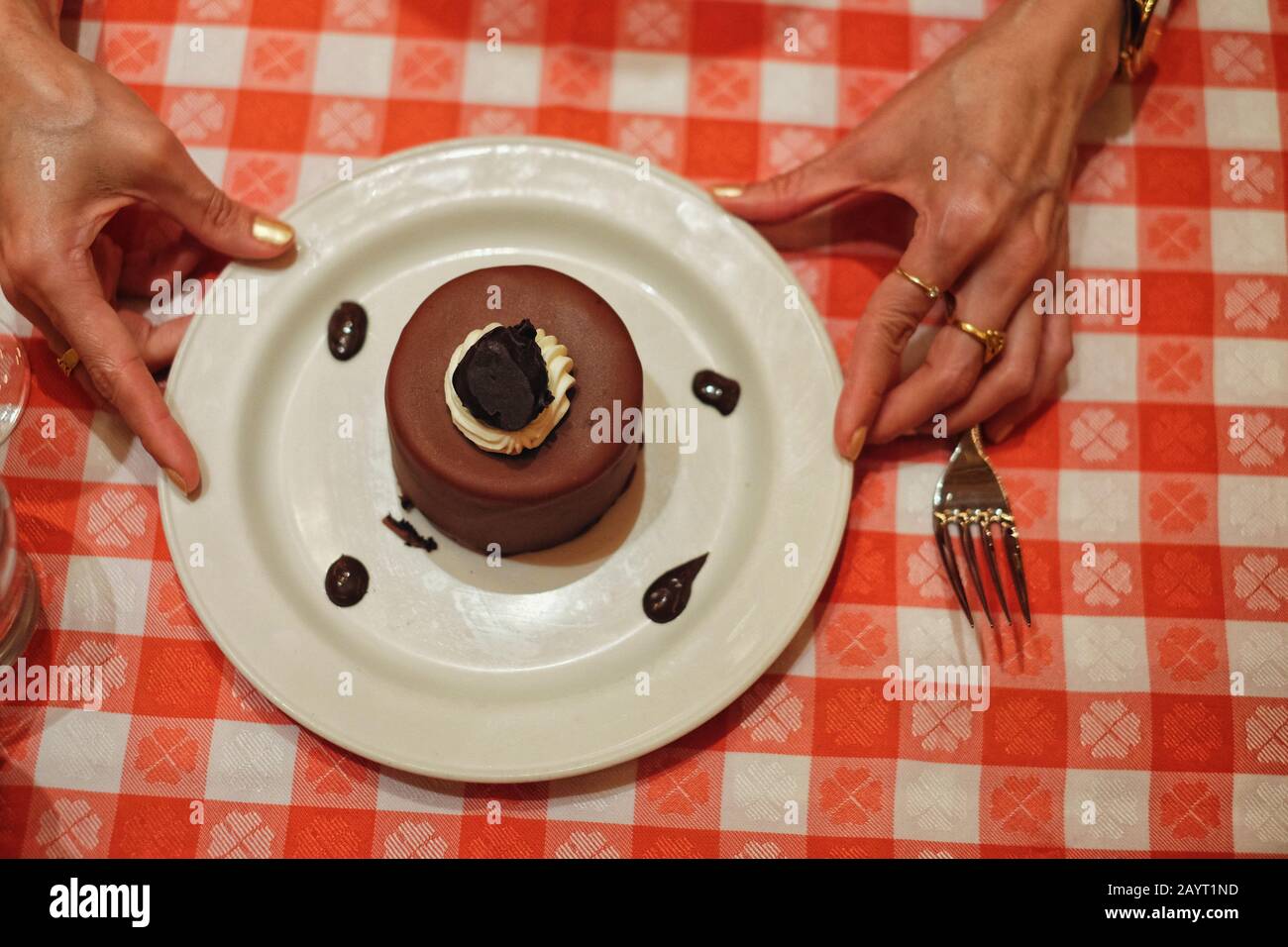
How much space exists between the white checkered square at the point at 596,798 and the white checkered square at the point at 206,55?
6.14 feet

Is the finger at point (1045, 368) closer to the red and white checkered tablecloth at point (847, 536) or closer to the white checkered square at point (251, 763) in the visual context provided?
the red and white checkered tablecloth at point (847, 536)

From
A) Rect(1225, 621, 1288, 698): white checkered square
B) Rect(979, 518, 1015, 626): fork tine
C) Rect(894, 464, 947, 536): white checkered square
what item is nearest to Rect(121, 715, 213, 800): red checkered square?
Rect(894, 464, 947, 536): white checkered square

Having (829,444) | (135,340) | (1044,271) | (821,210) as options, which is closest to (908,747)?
(829,444)

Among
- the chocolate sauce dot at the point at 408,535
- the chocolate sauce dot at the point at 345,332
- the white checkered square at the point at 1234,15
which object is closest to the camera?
the chocolate sauce dot at the point at 408,535

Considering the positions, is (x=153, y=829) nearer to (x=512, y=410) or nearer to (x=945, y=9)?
(x=512, y=410)

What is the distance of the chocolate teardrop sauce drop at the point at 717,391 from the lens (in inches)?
95.5

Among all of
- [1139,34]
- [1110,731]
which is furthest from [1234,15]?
[1110,731]

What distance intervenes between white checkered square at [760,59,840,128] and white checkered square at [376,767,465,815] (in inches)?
70.2

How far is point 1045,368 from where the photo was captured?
2369 millimetres

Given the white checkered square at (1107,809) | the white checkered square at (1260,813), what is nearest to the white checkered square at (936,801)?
the white checkered square at (1107,809)

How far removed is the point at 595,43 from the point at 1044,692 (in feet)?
6.26

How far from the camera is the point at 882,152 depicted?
2383 millimetres

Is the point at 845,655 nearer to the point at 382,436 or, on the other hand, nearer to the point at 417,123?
the point at 382,436

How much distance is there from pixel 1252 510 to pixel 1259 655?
33 cm
